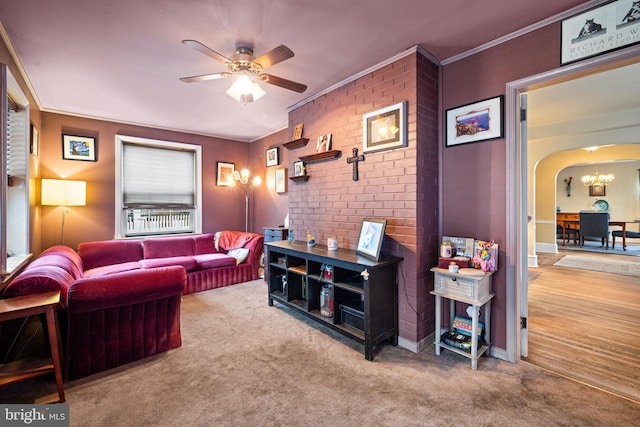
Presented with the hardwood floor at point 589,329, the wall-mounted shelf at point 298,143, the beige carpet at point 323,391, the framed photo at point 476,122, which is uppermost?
the wall-mounted shelf at point 298,143

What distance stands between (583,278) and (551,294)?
4.26 ft

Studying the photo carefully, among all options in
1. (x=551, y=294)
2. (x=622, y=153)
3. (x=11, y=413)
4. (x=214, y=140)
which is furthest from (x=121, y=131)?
(x=622, y=153)

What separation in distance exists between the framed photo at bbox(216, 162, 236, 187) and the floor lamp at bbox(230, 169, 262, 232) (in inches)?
3.1

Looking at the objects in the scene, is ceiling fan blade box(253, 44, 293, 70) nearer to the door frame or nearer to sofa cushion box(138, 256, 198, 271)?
the door frame

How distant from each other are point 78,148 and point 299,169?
11.2ft

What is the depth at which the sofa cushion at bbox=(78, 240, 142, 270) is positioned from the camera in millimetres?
3963

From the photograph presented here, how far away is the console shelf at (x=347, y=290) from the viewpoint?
2334mm

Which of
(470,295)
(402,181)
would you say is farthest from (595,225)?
(402,181)

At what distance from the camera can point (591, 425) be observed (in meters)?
1.60

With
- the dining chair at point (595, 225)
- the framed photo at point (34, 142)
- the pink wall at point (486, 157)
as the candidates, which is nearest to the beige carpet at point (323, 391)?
the pink wall at point (486, 157)

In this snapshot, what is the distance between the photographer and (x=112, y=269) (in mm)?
3812

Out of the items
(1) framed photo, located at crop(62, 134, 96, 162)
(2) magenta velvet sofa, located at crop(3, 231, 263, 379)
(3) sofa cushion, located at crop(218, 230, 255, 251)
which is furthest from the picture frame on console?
(1) framed photo, located at crop(62, 134, 96, 162)

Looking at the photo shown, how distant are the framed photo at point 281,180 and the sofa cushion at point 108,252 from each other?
94.8 inches

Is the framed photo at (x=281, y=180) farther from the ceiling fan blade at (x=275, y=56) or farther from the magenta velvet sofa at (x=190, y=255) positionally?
the ceiling fan blade at (x=275, y=56)
